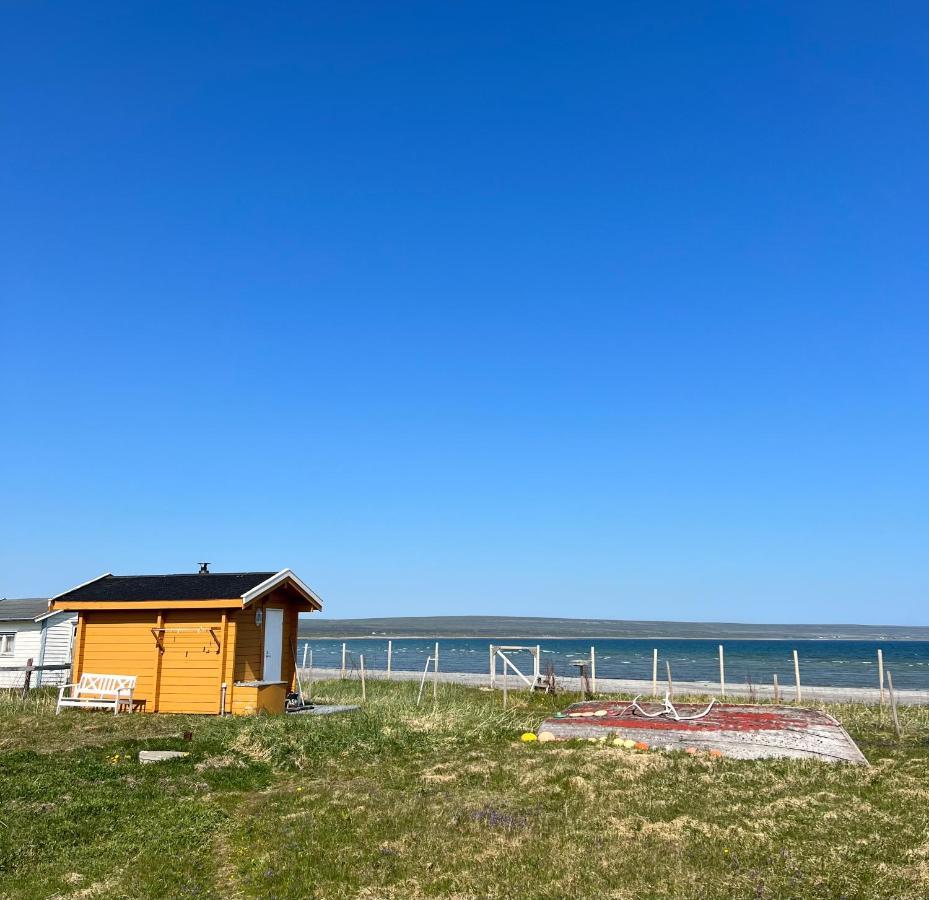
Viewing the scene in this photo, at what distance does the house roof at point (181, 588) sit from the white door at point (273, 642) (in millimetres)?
1055

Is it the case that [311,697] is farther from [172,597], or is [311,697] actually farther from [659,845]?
[659,845]

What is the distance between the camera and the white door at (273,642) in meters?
24.3

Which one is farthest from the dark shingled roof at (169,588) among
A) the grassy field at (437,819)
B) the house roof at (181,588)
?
the grassy field at (437,819)

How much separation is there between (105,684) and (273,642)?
16.0 ft

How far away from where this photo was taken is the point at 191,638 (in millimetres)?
23000

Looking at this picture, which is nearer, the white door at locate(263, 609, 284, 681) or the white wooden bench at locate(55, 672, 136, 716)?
the white wooden bench at locate(55, 672, 136, 716)

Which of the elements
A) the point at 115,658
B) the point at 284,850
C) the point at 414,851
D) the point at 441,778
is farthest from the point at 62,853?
the point at 115,658

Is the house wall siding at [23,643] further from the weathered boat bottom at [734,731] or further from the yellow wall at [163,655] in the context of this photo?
the weathered boat bottom at [734,731]

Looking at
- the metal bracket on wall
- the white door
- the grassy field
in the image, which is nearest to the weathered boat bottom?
the grassy field

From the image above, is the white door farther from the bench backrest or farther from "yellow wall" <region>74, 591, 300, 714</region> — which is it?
the bench backrest

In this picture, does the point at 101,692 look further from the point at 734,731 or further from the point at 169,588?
the point at 734,731

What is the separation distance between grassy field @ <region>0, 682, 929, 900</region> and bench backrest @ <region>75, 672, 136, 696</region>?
4635 millimetres

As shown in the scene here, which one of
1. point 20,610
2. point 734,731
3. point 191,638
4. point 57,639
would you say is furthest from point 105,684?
point 20,610

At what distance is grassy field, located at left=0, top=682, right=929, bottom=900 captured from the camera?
29.7 ft
